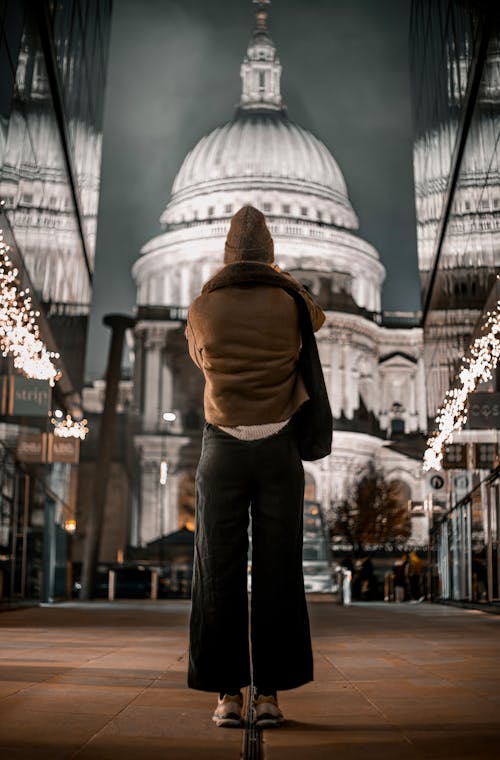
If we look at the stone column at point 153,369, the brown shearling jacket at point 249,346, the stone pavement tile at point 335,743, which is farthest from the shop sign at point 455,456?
the stone column at point 153,369

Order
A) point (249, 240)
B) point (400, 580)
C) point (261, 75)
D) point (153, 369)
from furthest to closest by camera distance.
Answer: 1. point (261, 75)
2. point (153, 369)
3. point (400, 580)
4. point (249, 240)

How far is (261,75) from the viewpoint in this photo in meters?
116

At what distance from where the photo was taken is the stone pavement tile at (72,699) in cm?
415

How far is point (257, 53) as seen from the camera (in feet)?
388

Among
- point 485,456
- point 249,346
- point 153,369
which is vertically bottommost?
point 249,346

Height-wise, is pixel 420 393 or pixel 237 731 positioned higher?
pixel 420 393

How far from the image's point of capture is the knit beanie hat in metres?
4.66

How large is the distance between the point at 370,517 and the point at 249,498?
65612 mm

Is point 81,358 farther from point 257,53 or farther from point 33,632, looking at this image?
point 257,53

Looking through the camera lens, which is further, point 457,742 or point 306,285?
point 306,285

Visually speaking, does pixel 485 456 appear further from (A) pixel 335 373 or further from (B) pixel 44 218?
(A) pixel 335 373

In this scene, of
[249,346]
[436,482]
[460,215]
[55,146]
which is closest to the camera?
[249,346]

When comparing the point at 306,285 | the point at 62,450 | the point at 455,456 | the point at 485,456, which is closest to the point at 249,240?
the point at 485,456

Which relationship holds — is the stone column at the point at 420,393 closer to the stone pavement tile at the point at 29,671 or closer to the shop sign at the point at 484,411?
the shop sign at the point at 484,411
